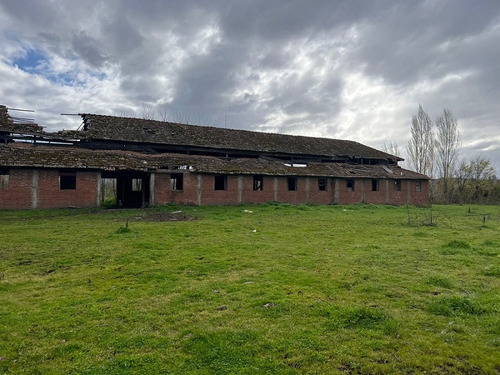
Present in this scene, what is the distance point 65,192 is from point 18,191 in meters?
2.36

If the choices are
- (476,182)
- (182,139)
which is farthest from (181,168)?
(476,182)

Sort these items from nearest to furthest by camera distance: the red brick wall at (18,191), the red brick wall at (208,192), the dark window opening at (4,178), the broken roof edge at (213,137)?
the red brick wall at (18,191) < the dark window opening at (4,178) < the red brick wall at (208,192) < the broken roof edge at (213,137)

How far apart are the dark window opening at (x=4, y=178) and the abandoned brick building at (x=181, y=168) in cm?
6

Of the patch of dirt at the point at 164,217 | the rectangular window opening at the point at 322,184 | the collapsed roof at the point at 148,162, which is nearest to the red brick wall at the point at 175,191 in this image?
the collapsed roof at the point at 148,162

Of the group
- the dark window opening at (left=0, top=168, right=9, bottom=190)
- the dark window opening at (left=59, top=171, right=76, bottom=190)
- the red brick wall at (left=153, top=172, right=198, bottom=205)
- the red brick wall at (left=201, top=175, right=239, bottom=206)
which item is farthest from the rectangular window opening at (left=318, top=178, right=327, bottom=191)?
the dark window opening at (left=0, top=168, right=9, bottom=190)

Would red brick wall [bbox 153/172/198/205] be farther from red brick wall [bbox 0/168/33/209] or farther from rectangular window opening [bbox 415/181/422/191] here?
rectangular window opening [bbox 415/181/422/191]

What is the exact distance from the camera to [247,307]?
4984mm

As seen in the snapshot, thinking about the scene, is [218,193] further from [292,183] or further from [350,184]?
[350,184]

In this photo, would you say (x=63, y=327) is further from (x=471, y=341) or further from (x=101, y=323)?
(x=471, y=341)

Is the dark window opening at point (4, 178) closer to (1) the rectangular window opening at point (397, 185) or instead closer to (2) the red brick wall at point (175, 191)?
(2) the red brick wall at point (175, 191)

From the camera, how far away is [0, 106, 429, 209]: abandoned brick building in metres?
18.9

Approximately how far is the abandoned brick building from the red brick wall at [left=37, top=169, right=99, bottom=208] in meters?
0.05

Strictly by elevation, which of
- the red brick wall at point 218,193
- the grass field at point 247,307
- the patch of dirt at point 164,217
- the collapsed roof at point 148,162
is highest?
the collapsed roof at point 148,162

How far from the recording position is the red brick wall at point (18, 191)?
17.8 metres
